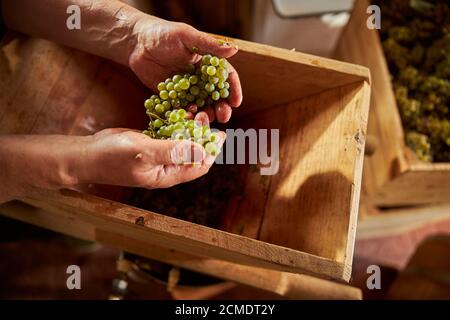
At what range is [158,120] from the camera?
0.91m

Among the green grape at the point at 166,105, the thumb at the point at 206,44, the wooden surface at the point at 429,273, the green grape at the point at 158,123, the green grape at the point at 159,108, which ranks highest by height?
the thumb at the point at 206,44

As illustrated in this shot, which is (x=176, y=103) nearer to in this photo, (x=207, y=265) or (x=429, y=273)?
(x=207, y=265)

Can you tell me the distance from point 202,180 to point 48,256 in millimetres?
1111

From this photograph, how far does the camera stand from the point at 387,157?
5.01 ft

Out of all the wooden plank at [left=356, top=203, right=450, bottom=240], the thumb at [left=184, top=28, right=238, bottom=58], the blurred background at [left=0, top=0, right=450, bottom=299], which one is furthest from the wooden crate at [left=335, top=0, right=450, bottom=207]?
the thumb at [left=184, top=28, right=238, bottom=58]

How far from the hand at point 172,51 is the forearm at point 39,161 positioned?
0.28 metres

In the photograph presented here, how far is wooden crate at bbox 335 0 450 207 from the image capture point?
1479 millimetres

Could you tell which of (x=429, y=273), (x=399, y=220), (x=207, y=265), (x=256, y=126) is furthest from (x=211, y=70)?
(x=399, y=220)

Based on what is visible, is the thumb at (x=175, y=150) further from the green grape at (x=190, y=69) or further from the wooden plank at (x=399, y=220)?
the wooden plank at (x=399, y=220)

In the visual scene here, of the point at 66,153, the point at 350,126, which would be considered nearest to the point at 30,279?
the point at 66,153

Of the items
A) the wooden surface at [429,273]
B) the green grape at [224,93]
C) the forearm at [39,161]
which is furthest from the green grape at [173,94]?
the wooden surface at [429,273]

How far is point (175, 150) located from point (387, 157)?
97 centimetres

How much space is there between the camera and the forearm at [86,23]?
1088 mm
